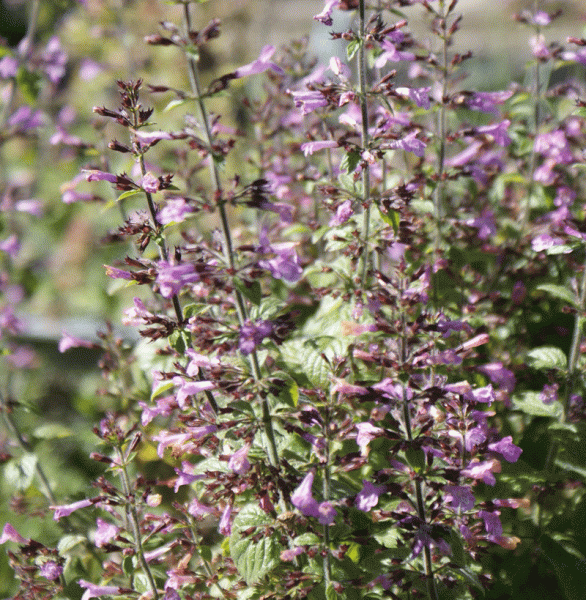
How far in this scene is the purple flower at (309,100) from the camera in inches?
92.4

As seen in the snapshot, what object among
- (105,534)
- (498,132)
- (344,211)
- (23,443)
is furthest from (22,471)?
(498,132)

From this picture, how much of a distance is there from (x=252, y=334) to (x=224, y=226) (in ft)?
1.15

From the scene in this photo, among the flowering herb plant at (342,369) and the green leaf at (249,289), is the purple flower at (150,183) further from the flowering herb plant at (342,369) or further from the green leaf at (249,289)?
the green leaf at (249,289)

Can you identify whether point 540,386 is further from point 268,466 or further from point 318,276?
point 268,466

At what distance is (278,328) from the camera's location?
6.50 ft

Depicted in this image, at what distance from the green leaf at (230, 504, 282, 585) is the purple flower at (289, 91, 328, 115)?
5.12 ft

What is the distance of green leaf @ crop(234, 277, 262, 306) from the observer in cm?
181

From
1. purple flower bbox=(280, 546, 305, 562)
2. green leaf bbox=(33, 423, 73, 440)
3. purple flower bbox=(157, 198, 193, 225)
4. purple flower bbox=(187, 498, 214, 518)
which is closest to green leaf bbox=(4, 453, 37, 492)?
green leaf bbox=(33, 423, 73, 440)

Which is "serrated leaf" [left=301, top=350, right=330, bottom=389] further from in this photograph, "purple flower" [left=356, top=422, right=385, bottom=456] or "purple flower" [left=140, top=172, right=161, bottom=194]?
"purple flower" [left=140, top=172, right=161, bottom=194]

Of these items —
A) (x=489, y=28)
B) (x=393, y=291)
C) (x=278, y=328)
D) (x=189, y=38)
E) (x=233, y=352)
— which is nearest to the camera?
(x=189, y=38)

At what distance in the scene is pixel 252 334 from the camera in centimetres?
181

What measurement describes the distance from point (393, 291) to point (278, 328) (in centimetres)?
46

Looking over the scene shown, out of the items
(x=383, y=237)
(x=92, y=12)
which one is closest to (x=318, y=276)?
(x=383, y=237)

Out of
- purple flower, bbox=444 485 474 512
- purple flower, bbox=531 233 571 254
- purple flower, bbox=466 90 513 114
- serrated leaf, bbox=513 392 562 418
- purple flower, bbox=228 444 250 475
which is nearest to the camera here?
purple flower, bbox=228 444 250 475
